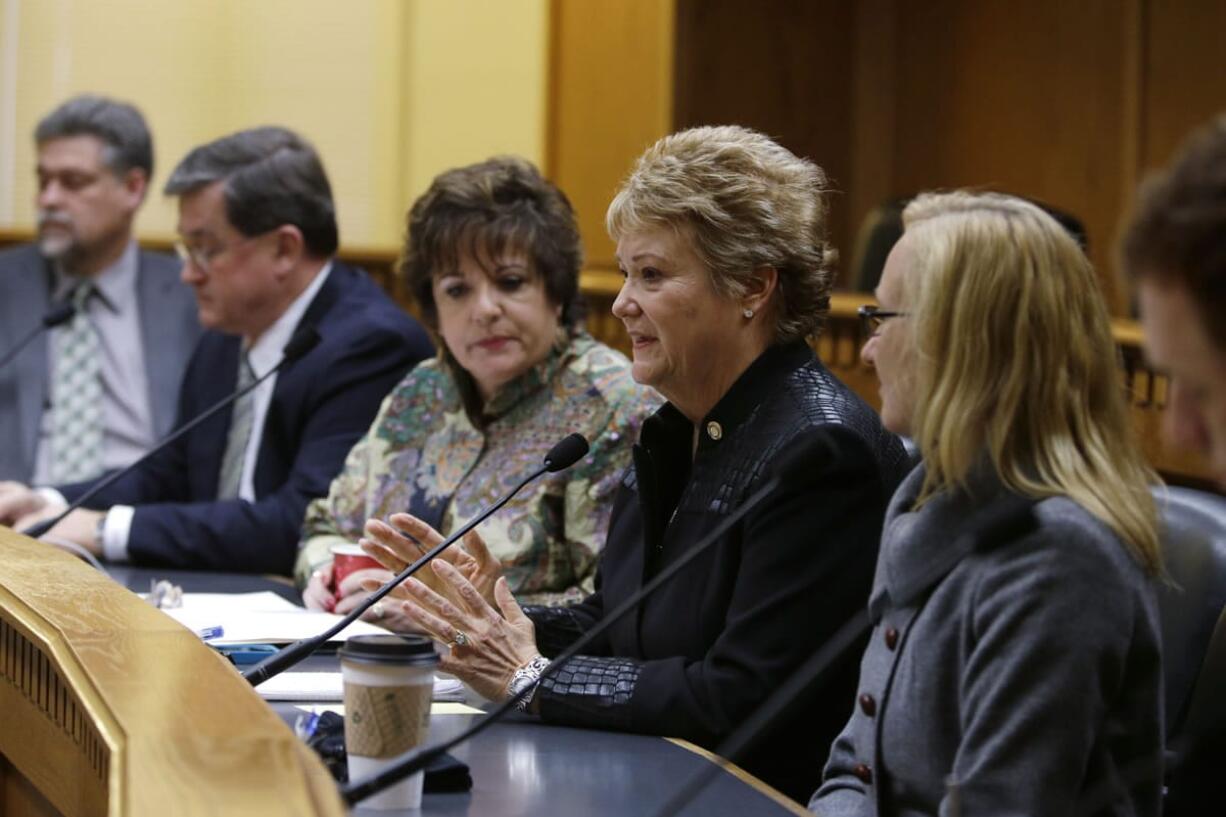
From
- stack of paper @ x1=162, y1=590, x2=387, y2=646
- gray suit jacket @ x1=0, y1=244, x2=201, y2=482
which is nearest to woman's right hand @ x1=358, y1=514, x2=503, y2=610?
stack of paper @ x1=162, y1=590, x2=387, y2=646

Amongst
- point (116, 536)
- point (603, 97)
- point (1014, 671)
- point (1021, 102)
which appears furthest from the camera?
point (1021, 102)

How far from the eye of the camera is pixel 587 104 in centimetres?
549

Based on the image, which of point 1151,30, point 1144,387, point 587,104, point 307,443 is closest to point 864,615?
point 1144,387

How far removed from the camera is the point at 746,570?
6.82ft

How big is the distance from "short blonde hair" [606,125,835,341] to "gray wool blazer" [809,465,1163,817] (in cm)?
64

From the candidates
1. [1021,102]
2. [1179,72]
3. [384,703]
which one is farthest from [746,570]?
[1021,102]

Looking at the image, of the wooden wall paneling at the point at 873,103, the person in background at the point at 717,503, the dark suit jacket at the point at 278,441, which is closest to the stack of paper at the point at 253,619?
the person in background at the point at 717,503

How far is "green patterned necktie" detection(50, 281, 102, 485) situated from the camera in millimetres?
4379

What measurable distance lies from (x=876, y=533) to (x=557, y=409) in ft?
2.90

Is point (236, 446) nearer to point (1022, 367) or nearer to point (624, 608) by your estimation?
point (624, 608)

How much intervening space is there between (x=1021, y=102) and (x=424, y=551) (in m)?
4.44

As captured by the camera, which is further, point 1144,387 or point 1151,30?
point 1151,30

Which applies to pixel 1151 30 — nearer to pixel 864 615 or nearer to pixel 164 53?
pixel 164 53

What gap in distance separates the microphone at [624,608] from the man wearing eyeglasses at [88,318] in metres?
2.53
